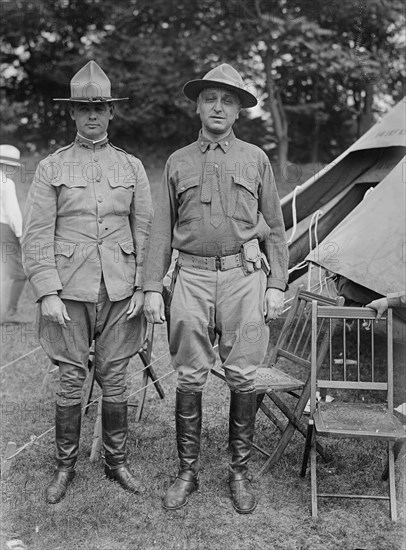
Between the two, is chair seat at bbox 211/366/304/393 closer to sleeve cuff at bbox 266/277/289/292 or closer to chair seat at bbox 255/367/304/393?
chair seat at bbox 255/367/304/393

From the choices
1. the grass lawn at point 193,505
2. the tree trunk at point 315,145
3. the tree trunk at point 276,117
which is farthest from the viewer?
the tree trunk at point 315,145

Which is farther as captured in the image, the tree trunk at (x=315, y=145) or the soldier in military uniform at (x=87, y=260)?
the tree trunk at (x=315, y=145)

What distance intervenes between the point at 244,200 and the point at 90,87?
39.3 inches

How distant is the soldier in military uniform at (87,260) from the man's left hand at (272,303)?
671 millimetres

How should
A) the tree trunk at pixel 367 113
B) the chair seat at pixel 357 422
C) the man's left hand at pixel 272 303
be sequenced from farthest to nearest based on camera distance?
1. the tree trunk at pixel 367 113
2. the man's left hand at pixel 272 303
3. the chair seat at pixel 357 422

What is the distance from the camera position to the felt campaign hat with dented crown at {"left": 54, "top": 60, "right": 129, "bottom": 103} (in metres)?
3.29

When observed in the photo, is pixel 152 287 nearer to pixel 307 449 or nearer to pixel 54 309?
pixel 54 309

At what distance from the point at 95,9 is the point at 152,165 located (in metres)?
4.26

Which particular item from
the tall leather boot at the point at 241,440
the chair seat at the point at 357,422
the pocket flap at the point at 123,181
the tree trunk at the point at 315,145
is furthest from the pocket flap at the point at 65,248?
the tree trunk at the point at 315,145

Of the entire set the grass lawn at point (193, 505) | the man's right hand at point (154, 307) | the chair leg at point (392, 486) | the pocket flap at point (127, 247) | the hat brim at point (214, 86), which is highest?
the hat brim at point (214, 86)

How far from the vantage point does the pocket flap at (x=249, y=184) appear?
324 cm

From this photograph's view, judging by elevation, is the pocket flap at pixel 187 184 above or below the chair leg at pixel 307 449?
above

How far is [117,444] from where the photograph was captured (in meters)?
3.46

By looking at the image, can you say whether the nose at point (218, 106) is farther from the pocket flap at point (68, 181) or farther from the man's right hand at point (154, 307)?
the man's right hand at point (154, 307)
